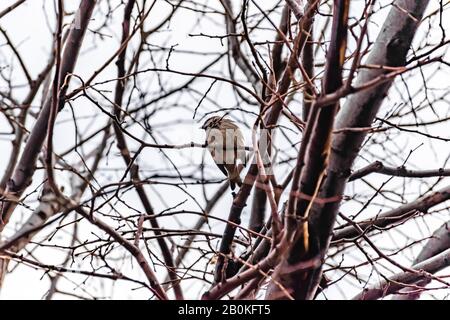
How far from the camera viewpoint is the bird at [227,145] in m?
3.42

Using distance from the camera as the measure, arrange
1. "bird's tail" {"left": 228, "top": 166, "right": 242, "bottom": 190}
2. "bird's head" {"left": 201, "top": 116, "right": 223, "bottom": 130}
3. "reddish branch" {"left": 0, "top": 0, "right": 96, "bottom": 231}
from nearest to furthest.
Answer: "reddish branch" {"left": 0, "top": 0, "right": 96, "bottom": 231} < "bird's head" {"left": 201, "top": 116, "right": 223, "bottom": 130} < "bird's tail" {"left": 228, "top": 166, "right": 242, "bottom": 190}

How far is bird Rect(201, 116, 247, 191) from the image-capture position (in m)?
3.42

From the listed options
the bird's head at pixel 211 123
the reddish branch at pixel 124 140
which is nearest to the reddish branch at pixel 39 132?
the reddish branch at pixel 124 140

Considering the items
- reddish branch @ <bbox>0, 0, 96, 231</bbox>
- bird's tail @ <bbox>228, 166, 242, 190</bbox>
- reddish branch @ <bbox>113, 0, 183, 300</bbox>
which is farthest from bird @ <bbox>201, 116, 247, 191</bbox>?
reddish branch @ <bbox>0, 0, 96, 231</bbox>

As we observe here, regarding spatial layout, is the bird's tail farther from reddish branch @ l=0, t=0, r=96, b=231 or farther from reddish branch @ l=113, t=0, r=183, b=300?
reddish branch @ l=0, t=0, r=96, b=231

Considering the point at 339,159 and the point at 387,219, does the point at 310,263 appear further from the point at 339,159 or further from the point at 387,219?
the point at 387,219

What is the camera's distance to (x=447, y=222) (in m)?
3.54

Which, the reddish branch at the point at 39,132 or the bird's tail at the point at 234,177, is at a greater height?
the reddish branch at the point at 39,132

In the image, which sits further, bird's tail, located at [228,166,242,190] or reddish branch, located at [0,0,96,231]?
bird's tail, located at [228,166,242,190]

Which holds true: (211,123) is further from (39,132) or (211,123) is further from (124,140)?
(124,140)

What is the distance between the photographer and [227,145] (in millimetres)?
3492

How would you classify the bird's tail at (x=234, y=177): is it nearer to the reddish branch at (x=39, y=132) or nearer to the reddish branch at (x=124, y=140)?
the reddish branch at (x=124, y=140)

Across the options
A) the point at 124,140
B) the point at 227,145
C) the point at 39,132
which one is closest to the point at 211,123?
the point at 227,145

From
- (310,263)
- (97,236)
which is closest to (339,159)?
(310,263)
